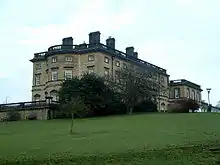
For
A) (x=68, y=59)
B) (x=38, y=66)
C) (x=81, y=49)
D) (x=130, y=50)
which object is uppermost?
(x=130, y=50)

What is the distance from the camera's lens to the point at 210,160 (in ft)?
65.8

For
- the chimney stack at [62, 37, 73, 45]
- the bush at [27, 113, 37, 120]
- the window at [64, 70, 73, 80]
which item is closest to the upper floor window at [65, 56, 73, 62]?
the window at [64, 70, 73, 80]

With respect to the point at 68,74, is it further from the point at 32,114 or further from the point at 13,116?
the point at 13,116

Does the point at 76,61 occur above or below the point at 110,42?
below

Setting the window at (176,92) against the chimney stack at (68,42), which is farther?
the window at (176,92)

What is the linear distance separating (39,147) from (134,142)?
6.13 meters

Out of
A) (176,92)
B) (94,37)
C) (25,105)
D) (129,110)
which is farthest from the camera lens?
(176,92)

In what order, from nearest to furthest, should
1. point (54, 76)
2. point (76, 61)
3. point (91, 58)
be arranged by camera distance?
point (91, 58) → point (54, 76) → point (76, 61)

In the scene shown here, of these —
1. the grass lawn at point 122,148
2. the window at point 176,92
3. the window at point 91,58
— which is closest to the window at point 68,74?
the window at point 91,58

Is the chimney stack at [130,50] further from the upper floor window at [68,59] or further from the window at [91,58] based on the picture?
the upper floor window at [68,59]

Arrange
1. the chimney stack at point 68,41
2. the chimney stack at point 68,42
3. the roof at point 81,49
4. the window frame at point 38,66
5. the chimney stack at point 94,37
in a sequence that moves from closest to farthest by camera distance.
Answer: the roof at point 81,49 → the chimney stack at point 94,37 → the chimney stack at point 68,42 → the chimney stack at point 68,41 → the window frame at point 38,66

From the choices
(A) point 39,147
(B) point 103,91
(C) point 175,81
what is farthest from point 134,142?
(C) point 175,81

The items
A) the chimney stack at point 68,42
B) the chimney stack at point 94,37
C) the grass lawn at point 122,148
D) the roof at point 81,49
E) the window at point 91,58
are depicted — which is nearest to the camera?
the grass lawn at point 122,148

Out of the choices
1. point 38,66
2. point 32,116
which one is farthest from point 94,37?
point 32,116
